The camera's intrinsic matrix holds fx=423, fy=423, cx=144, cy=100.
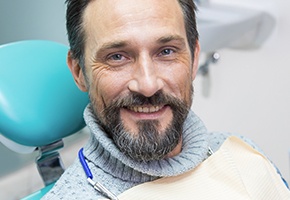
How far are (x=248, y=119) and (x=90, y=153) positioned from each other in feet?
3.57

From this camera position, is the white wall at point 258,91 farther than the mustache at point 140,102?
Yes

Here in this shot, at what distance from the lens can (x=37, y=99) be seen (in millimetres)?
1032

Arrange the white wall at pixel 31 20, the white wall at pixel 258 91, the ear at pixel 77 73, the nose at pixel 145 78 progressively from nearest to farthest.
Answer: the nose at pixel 145 78 → the ear at pixel 77 73 → the white wall at pixel 31 20 → the white wall at pixel 258 91

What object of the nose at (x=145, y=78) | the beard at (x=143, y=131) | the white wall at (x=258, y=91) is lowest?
the white wall at (x=258, y=91)

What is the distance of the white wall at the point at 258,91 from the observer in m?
1.66

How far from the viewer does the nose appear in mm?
815

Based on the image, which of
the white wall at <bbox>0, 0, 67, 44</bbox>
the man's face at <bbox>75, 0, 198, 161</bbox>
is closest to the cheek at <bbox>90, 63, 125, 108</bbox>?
the man's face at <bbox>75, 0, 198, 161</bbox>

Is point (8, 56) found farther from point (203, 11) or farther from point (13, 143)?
point (203, 11)

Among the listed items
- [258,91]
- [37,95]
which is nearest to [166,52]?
[37,95]

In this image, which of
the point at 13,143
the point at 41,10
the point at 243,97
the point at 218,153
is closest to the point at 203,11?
the point at 243,97

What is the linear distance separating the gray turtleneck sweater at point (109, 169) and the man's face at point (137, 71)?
0.02 meters

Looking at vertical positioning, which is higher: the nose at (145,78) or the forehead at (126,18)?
the forehead at (126,18)

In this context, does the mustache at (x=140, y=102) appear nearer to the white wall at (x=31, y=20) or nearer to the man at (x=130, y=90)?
the man at (x=130, y=90)

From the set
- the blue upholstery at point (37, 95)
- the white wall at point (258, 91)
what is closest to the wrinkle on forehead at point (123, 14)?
the blue upholstery at point (37, 95)
